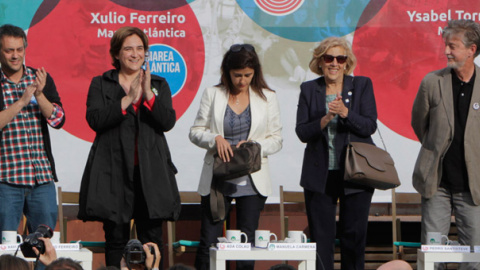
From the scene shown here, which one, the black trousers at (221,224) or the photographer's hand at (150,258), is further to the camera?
the black trousers at (221,224)

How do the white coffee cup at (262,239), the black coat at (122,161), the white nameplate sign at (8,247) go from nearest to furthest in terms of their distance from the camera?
the white nameplate sign at (8,247) < the white coffee cup at (262,239) < the black coat at (122,161)

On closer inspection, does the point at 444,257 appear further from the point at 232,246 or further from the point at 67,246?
the point at 67,246

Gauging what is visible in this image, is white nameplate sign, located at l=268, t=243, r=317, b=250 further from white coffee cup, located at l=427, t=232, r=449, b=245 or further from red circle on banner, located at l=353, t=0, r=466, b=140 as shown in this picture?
red circle on banner, located at l=353, t=0, r=466, b=140

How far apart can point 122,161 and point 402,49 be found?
8.61 ft

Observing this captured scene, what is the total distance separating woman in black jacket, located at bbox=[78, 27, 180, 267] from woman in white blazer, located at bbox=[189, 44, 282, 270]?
282mm

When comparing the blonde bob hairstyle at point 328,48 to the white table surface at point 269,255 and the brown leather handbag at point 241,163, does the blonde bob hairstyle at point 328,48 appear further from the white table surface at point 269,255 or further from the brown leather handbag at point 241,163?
the white table surface at point 269,255

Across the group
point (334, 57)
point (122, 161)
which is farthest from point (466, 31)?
point (122, 161)

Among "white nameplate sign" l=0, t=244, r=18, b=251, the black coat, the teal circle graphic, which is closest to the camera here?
"white nameplate sign" l=0, t=244, r=18, b=251

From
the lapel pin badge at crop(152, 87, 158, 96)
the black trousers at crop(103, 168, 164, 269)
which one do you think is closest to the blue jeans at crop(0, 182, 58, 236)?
the black trousers at crop(103, 168, 164, 269)

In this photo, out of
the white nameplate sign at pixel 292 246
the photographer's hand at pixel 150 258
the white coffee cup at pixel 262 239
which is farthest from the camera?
the white coffee cup at pixel 262 239

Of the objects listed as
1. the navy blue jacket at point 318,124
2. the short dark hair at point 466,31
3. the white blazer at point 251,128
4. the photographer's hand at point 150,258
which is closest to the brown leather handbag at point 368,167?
the navy blue jacket at point 318,124

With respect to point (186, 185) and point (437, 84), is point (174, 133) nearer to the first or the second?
point (186, 185)

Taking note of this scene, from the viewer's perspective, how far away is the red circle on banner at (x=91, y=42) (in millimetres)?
6555

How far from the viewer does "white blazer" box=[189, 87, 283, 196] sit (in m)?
5.25
